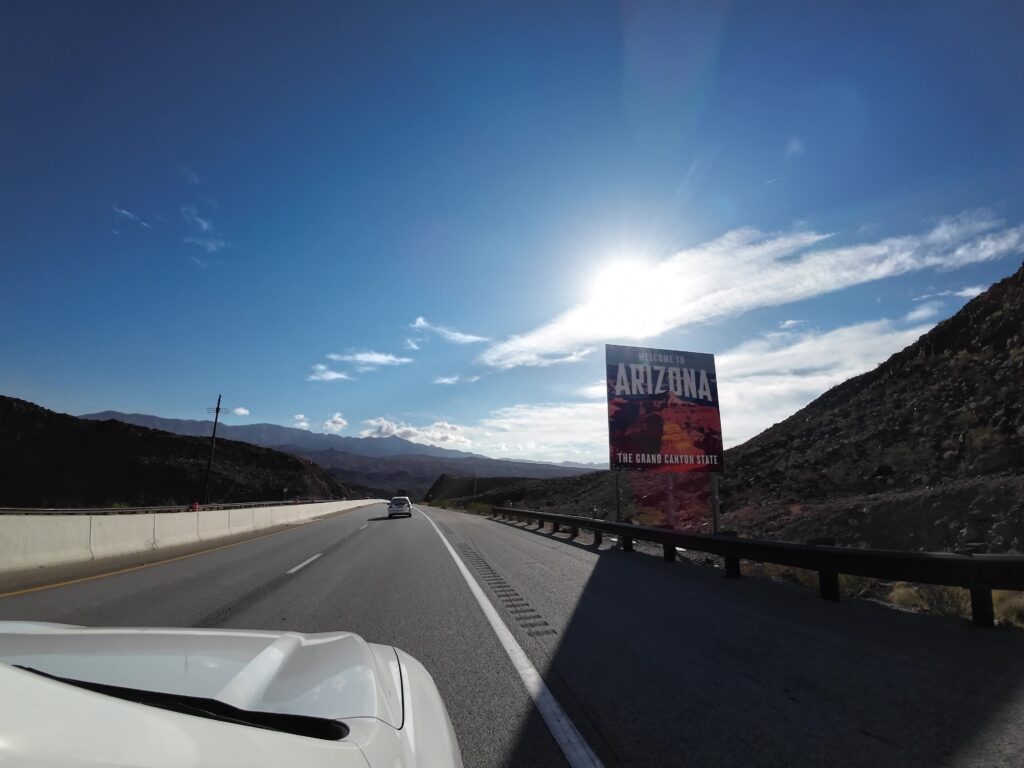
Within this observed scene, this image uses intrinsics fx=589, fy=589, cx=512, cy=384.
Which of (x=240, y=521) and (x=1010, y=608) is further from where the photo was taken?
(x=240, y=521)

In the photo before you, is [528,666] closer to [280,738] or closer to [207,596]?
[280,738]

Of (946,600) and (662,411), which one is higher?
(662,411)

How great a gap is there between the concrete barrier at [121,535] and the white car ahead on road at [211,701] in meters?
12.9

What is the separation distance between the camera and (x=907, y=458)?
22.1 metres

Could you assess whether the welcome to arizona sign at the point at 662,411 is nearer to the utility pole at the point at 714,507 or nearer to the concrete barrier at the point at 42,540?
the utility pole at the point at 714,507

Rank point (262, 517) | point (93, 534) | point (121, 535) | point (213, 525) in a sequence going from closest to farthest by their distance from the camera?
point (93, 534), point (121, 535), point (213, 525), point (262, 517)

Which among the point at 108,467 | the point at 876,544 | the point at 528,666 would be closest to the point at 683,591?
the point at 528,666

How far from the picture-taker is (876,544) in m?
14.9

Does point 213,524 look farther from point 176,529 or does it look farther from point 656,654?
point 656,654

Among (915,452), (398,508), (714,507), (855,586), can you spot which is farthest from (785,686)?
(398,508)

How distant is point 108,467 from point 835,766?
102162 millimetres

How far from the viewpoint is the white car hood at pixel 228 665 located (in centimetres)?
211

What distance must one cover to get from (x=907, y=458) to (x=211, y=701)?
25687 millimetres

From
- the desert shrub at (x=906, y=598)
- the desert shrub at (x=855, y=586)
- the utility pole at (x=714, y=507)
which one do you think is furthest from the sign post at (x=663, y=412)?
the desert shrub at (x=906, y=598)
